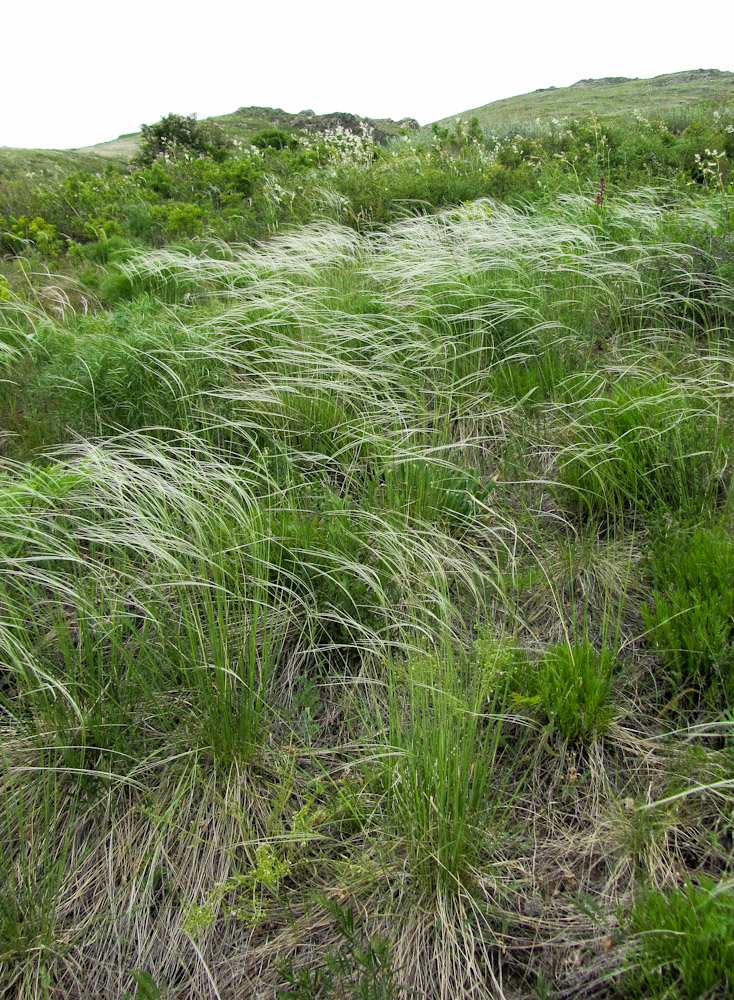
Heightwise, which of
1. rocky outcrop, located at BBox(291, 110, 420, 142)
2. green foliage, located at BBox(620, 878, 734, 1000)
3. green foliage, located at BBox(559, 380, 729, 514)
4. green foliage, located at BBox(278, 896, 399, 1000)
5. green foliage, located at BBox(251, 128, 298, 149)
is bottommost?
green foliage, located at BBox(278, 896, 399, 1000)

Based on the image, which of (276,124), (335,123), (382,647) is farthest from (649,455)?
(276,124)

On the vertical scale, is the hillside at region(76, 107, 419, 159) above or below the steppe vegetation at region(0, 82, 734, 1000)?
above

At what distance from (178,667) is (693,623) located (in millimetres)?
1551

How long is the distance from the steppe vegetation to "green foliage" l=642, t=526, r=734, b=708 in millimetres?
13

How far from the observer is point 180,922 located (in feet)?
5.39

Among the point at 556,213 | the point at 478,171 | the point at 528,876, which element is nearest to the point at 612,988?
the point at 528,876

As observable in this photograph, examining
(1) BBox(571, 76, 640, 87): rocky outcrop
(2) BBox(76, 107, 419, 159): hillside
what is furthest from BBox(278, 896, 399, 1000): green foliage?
(1) BBox(571, 76, 640, 87): rocky outcrop

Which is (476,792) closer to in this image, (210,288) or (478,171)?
(210,288)

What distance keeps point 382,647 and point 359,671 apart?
8.4 inches

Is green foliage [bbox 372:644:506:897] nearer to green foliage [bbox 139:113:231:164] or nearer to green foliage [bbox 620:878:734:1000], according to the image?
green foliage [bbox 620:878:734:1000]

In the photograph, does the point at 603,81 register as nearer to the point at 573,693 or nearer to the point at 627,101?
the point at 627,101

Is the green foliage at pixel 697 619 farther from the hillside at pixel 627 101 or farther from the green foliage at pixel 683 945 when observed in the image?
the hillside at pixel 627 101

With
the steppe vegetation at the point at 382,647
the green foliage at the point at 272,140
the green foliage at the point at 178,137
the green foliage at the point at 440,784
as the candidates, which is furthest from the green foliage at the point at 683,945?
the green foliage at the point at 178,137

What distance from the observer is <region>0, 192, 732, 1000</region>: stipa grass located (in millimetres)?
1562
